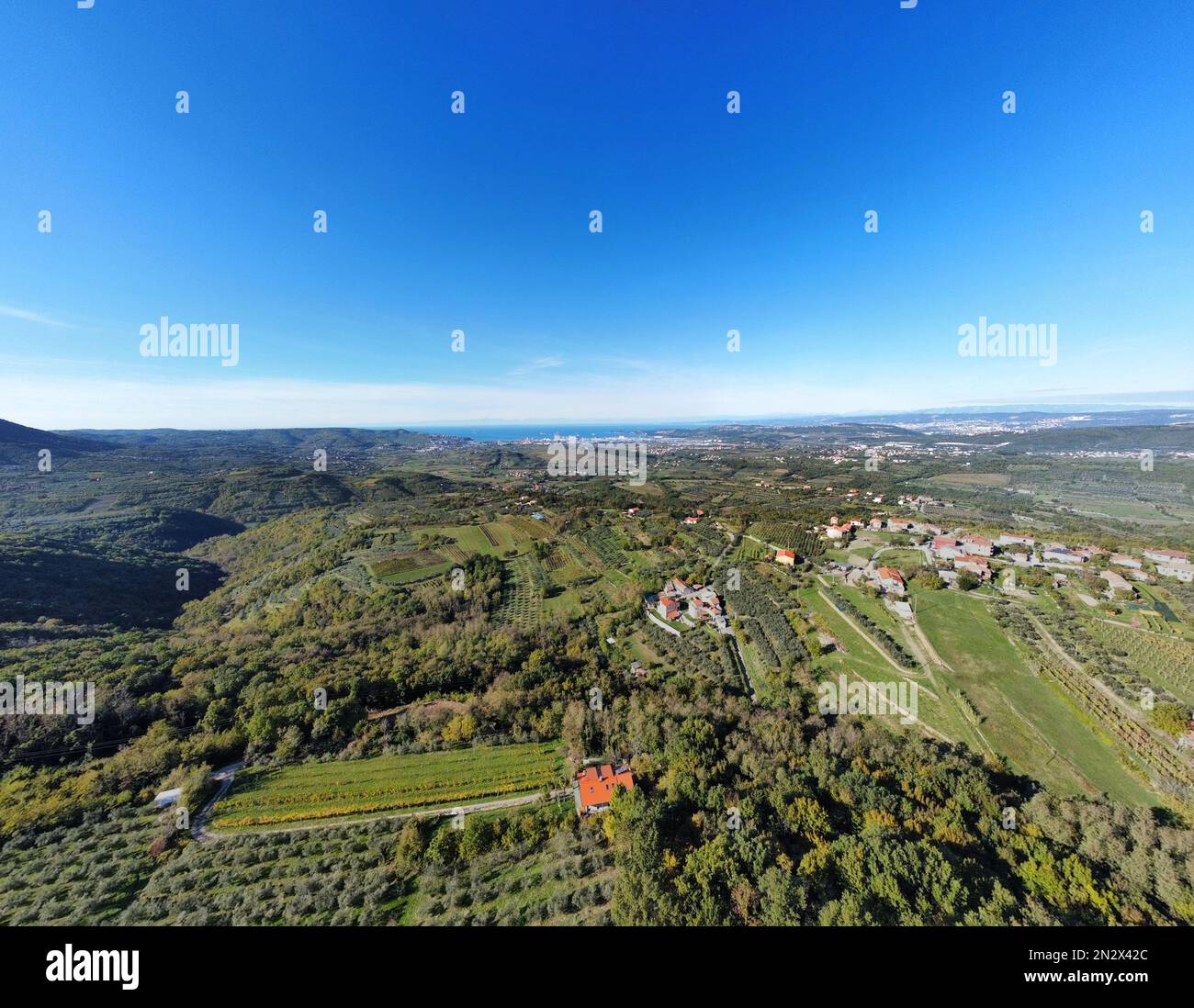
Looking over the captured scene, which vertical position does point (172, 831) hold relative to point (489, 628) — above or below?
below

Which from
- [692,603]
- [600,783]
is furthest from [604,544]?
[600,783]

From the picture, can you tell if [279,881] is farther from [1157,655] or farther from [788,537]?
[788,537]

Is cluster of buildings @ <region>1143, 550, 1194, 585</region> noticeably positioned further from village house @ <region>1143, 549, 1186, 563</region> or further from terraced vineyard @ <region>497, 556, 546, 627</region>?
terraced vineyard @ <region>497, 556, 546, 627</region>

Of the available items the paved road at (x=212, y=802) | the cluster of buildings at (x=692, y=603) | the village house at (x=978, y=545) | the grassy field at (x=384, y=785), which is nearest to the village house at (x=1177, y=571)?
the village house at (x=978, y=545)

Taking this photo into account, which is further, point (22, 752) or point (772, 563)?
point (772, 563)

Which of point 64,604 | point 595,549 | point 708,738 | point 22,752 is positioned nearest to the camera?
point 22,752

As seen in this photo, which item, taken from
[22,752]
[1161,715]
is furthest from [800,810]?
[22,752]
